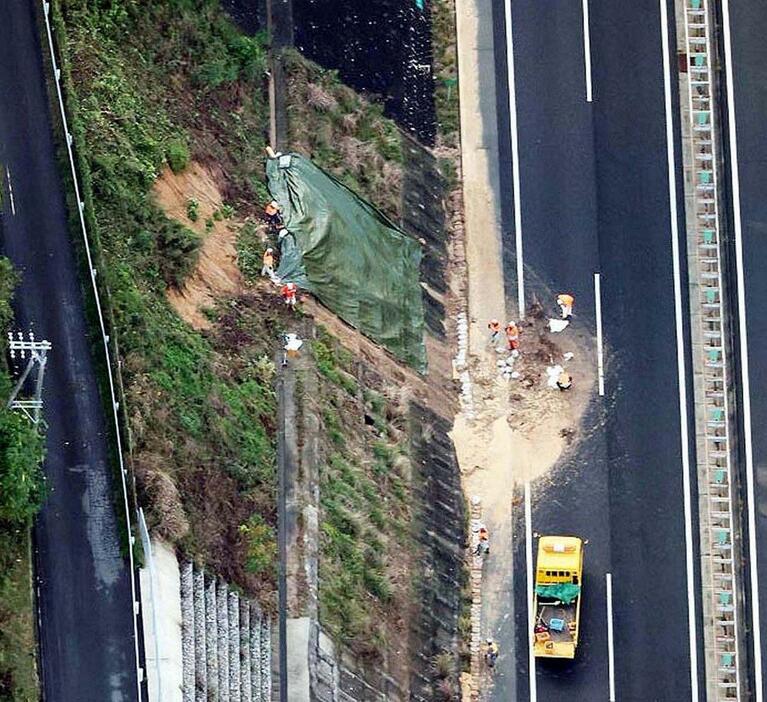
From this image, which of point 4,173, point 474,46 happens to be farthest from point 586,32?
point 4,173

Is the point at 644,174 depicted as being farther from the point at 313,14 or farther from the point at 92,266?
the point at 92,266

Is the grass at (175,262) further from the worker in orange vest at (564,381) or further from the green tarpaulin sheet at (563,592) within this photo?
the worker in orange vest at (564,381)

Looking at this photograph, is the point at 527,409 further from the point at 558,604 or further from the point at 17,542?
the point at 17,542

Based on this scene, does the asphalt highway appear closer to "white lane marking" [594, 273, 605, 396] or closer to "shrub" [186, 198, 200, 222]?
"white lane marking" [594, 273, 605, 396]

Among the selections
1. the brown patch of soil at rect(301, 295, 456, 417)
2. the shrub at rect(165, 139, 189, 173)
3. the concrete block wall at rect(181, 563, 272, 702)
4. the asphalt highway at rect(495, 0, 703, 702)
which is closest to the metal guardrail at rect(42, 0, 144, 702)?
the concrete block wall at rect(181, 563, 272, 702)

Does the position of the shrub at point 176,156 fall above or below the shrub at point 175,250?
above

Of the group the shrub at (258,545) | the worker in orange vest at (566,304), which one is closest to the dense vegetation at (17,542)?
the shrub at (258,545)

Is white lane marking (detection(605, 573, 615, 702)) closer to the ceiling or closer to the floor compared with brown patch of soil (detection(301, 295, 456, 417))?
closer to the floor
